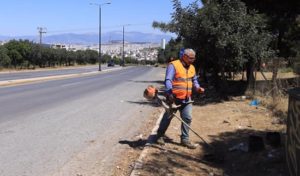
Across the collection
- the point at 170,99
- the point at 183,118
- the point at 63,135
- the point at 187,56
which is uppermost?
the point at 187,56

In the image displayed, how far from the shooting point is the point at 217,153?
8523mm

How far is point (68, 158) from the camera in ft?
26.9

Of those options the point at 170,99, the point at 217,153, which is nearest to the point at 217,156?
the point at 217,153

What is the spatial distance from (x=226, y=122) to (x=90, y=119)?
3.55 meters

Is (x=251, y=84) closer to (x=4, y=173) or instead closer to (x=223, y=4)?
(x=223, y=4)

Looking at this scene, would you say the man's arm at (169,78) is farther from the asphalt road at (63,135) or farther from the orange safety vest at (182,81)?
the asphalt road at (63,135)

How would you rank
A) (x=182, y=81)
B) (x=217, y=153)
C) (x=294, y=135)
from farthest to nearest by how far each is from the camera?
1. (x=182, y=81)
2. (x=217, y=153)
3. (x=294, y=135)

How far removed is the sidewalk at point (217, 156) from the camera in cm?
746

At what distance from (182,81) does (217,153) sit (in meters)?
1.37

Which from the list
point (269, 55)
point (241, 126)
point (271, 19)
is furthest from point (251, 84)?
point (241, 126)

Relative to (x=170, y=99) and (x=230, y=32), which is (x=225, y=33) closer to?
(x=230, y=32)

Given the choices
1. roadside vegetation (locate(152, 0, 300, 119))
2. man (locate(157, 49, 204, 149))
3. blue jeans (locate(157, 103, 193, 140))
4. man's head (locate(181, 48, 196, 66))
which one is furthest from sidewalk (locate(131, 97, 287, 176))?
roadside vegetation (locate(152, 0, 300, 119))

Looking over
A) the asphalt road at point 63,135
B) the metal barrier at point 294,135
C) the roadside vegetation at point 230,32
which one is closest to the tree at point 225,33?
the roadside vegetation at point 230,32

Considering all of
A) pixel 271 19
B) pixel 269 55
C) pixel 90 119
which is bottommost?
pixel 90 119
